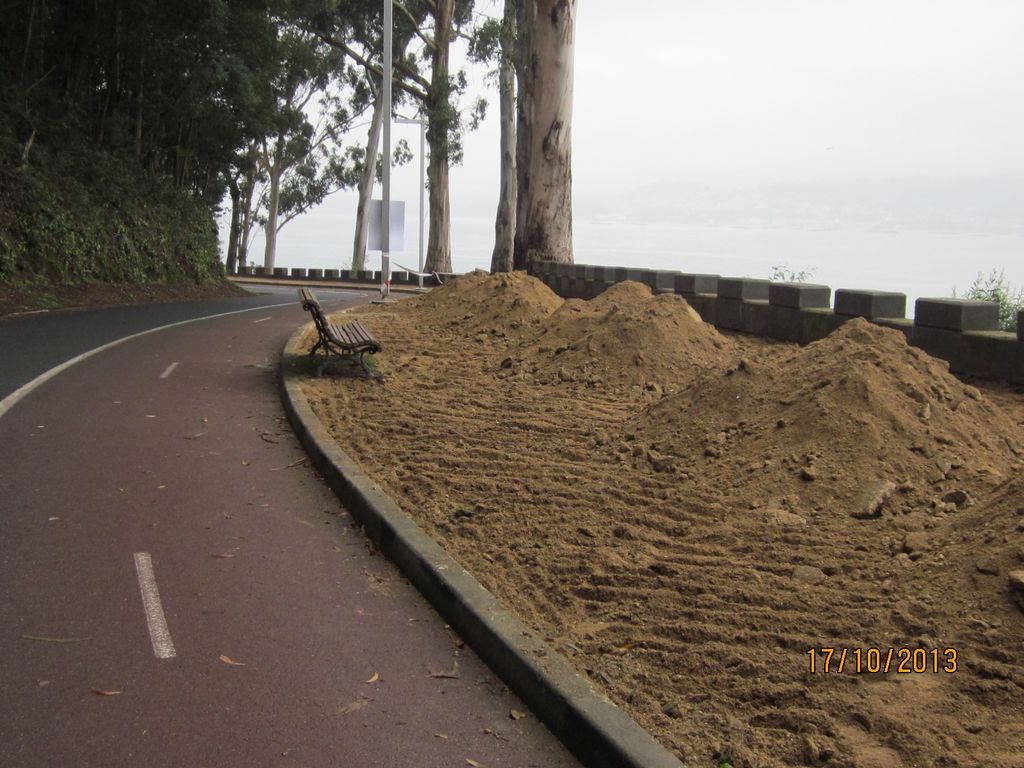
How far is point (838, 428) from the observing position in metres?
6.89

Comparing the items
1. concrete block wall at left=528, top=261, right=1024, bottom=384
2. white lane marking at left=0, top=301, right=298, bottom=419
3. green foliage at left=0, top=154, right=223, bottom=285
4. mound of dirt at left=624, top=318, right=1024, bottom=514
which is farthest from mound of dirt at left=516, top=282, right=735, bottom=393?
green foliage at left=0, top=154, right=223, bottom=285

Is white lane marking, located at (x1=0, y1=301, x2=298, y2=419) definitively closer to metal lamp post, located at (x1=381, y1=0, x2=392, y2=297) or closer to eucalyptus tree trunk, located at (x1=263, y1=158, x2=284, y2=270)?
metal lamp post, located at (x1=381, y1=0, x2=392, y2=297)

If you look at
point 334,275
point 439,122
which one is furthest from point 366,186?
point 439,122

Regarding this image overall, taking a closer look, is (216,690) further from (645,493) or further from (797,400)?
(797,400)

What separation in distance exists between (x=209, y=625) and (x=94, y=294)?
19946 millimetres

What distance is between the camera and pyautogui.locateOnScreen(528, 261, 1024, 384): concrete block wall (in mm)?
10242

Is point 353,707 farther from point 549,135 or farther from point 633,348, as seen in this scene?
point 549,135

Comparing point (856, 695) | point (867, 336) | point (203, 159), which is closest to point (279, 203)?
point (203, 159)

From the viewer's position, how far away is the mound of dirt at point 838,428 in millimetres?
6441

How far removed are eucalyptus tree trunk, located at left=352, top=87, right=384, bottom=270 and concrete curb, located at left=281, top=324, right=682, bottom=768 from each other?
3957 centimetres

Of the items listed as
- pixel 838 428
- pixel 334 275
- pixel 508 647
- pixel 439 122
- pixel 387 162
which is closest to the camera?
pixel 508 647

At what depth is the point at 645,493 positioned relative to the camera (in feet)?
22.8

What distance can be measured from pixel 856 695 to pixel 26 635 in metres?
3.68

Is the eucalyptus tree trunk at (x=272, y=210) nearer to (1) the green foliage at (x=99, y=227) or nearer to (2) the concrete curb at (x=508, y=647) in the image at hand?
(1) the green foliage at (x=99, y=227)
